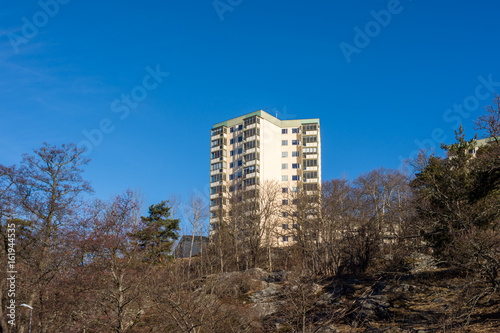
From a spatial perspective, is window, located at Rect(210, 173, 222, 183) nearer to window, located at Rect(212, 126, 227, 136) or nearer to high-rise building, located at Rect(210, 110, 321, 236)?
high-rise building, located at Rect(210, 110, 321, 236)

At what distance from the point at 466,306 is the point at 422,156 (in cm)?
1144

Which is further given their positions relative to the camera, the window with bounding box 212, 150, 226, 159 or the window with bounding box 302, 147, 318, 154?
the window with bounding box 212, 150, 226, 159

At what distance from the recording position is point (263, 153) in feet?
299

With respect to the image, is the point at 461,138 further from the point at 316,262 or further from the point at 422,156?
the point at 316,262

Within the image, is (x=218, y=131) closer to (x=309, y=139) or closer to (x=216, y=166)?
(x=216, y=166)

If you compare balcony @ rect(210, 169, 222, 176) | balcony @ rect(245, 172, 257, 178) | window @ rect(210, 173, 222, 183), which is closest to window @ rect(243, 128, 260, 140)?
balcony @ rect(245, 172, 257, 178)

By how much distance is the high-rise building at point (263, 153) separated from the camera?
90.2 meters

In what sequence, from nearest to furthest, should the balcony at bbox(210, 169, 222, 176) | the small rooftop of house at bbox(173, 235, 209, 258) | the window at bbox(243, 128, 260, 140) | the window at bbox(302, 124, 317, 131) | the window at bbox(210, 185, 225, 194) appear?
the small rooftop of house at bbox(173, 235, 209, 258) → the window at bbox(243, 128, 260, 140) → the window at bbox(210, 185, 225, 194) → the window at bbox(302, 124, 317, 131) → the balcony at bbox(210, 169, 222, 176)

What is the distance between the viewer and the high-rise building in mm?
90188

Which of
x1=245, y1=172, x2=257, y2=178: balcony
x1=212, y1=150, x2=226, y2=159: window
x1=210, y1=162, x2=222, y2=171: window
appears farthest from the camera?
x1=212, y1=150, x2=226, y2=159: window

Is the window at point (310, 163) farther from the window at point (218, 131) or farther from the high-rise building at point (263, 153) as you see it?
the window at point (218, 131)

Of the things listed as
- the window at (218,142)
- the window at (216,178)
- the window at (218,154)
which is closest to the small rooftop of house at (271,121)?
the window at (218,142)

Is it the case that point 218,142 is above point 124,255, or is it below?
above

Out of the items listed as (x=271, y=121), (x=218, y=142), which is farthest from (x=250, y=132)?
(x=218, y=142)
